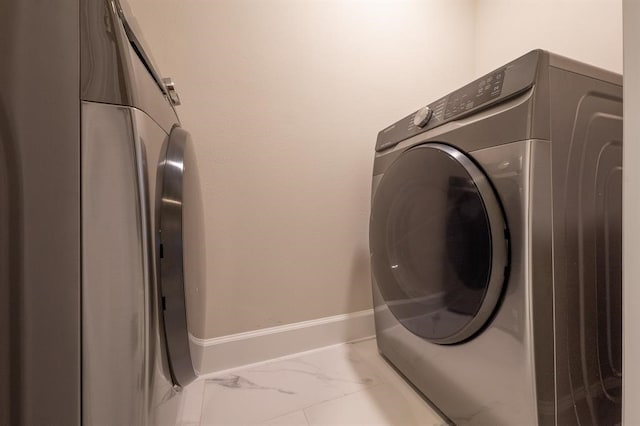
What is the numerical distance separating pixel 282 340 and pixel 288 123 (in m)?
0.91

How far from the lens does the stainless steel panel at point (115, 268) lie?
33 centimetres

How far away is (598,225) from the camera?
56 centimetres

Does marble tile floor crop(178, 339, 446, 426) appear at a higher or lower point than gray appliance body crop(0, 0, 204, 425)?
lower

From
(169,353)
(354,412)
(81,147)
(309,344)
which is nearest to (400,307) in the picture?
(354,412)

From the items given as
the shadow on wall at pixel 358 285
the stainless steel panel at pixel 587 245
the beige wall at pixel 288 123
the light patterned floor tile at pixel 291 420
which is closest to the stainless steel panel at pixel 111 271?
the light patterned floor tile at pixel 291 420

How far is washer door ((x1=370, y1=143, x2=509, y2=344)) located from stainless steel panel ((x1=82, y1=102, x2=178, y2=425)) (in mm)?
624

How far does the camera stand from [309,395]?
81 centimetres

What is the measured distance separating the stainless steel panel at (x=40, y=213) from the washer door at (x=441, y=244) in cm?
70

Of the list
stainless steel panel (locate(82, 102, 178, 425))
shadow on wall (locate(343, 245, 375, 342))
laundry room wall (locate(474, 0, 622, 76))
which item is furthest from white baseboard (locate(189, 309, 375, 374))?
laundry room wall (locate(474, 0, 622, 76))

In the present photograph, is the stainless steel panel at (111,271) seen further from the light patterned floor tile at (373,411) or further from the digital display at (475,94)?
the digital display at (475,94)

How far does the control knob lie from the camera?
0.74 metres

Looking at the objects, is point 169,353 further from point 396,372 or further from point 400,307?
point 396,372

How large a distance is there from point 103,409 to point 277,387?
651 mm

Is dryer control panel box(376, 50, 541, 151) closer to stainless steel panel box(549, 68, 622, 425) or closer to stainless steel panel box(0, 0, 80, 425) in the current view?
stainless steel panel box(549, 68, 622, 425)
